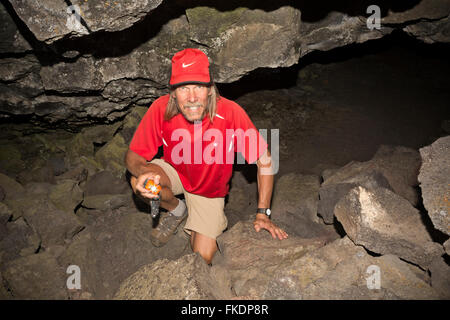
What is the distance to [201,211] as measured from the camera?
3.78 metres

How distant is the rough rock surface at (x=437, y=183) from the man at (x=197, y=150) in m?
1.40

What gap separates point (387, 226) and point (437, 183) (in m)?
0.53

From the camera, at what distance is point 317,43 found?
163 inches

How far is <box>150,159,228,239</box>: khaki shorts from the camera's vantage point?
374cm

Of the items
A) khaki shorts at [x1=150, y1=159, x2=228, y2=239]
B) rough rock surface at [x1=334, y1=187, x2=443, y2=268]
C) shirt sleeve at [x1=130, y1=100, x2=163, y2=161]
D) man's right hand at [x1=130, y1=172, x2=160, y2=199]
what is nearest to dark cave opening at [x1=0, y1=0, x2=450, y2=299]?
rough rock surface at [x1=334, y1=187, x2=443, y2=268]

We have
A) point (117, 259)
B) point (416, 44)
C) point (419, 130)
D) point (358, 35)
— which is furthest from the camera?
point (416, 44)

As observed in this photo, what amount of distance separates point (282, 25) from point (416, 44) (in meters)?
5.15

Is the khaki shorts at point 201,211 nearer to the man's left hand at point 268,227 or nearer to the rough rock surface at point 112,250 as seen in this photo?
the rough rock surface at point 112,250

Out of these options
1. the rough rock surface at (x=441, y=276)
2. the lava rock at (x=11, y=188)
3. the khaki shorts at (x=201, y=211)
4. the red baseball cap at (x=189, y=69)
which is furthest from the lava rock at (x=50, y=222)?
the rough rock surface at (x=441, y=276)

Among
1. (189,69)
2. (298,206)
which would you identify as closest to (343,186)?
(298,206)

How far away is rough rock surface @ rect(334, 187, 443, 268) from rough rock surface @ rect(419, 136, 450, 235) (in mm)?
255

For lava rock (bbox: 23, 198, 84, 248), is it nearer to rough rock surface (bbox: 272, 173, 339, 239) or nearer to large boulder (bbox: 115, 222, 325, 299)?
large boulder (bbox: 115, 222, 325, 299)
